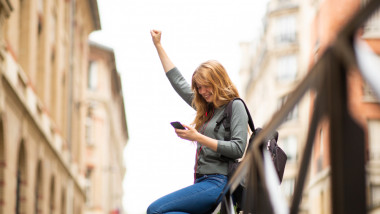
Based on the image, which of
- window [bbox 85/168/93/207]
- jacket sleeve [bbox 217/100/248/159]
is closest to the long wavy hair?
jacket sleeve [bbox 217/100/248/159]

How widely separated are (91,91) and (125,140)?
3507 centimetres

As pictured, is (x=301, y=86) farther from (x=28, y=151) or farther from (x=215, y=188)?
(x=28, y=151)

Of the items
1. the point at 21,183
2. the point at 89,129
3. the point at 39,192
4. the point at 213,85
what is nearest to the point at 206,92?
the point at 213,85

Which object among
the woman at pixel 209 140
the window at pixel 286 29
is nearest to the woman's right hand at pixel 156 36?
the woman at pixel 209 140

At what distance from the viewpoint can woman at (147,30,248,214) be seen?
4.36 metres

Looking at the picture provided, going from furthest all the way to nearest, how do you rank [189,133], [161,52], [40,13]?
[40,13]
[161,52]
[189,133]

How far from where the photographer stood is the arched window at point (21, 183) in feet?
68.3

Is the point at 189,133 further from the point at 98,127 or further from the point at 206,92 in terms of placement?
the point at 98,127

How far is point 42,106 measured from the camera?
2433 cm

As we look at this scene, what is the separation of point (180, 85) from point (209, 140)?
3.24 ft

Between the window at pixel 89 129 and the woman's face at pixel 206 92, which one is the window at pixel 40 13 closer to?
the woman's face at pixel 206 92

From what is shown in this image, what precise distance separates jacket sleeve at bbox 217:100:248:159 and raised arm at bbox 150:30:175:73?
99cm

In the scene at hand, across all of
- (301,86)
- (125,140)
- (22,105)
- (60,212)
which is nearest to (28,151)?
(22,105)

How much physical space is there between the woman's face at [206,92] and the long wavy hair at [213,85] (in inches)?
0.9
